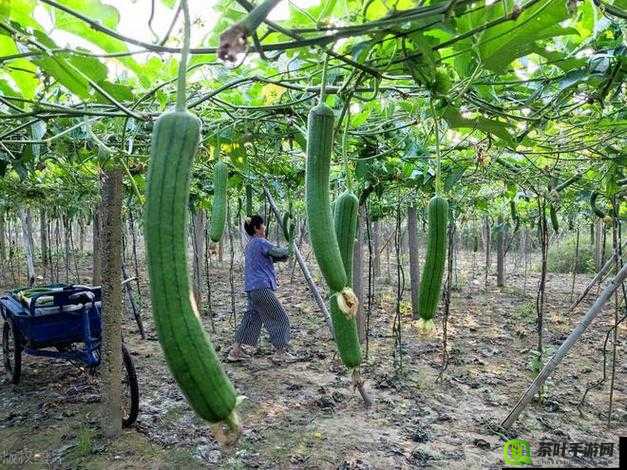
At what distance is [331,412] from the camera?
6199mm

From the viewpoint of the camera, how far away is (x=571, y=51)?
97.3 inches

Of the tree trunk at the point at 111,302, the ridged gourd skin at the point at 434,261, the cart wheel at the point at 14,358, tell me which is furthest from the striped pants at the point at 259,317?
the ridged gourd skin at the point at 434,261

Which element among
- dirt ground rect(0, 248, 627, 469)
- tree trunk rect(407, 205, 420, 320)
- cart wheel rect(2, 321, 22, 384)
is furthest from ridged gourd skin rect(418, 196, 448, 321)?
tree trunk rect(407, 205, 420, 320)

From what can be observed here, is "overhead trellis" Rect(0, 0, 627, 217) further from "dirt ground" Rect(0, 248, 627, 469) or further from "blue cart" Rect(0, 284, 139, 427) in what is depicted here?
"dirt ground" Rect(0, 248, 627, 469)

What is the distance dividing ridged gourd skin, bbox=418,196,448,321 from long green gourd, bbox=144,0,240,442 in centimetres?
76

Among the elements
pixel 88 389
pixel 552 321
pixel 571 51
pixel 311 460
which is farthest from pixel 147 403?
pixel 552 321

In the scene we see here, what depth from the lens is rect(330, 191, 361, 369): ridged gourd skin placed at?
1.40 m

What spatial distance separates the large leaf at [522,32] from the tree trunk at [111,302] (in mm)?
4191

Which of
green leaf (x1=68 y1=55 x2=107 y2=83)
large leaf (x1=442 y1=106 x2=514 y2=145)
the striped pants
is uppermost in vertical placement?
green leaf (x1=68 y1=55 x2=107 y2=83)

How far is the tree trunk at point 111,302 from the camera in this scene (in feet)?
16.8

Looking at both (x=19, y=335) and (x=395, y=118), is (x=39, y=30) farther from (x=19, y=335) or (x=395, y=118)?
(x=19, y=335)

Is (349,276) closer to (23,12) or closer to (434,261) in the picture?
(434,261)

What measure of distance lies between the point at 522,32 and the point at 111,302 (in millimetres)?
4617

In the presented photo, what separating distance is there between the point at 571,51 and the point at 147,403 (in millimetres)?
5916
